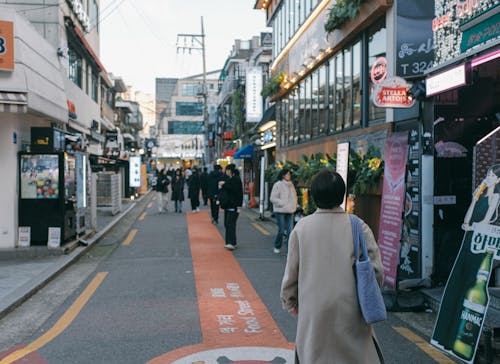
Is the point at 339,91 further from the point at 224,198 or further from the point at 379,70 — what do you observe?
the point at 224,198

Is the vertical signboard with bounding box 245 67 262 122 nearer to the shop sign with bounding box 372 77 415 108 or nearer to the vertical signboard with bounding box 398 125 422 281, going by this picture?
the shop sign with bounding box 372 77 415 108

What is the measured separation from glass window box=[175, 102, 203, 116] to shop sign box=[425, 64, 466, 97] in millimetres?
98572

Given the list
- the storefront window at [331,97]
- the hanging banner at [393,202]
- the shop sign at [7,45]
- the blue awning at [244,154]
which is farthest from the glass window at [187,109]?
the hanging banner at [393,202]

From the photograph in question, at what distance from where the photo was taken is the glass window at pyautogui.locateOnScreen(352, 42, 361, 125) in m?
13.4

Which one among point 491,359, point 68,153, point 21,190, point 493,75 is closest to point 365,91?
point 493,75

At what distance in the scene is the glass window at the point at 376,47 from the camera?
11734mm

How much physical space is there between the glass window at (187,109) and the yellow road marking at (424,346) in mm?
99923

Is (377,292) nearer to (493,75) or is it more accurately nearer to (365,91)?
(493,75)

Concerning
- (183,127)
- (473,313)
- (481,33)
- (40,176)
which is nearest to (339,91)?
(40,176)

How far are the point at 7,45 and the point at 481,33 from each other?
8425 millimetres

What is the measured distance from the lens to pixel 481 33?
6.31 metres

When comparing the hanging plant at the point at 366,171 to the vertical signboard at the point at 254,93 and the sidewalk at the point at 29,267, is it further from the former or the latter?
the vertical signboard at the point at 254,93

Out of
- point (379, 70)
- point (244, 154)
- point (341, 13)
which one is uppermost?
point (341, 13)

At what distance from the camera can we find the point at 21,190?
1161cm
